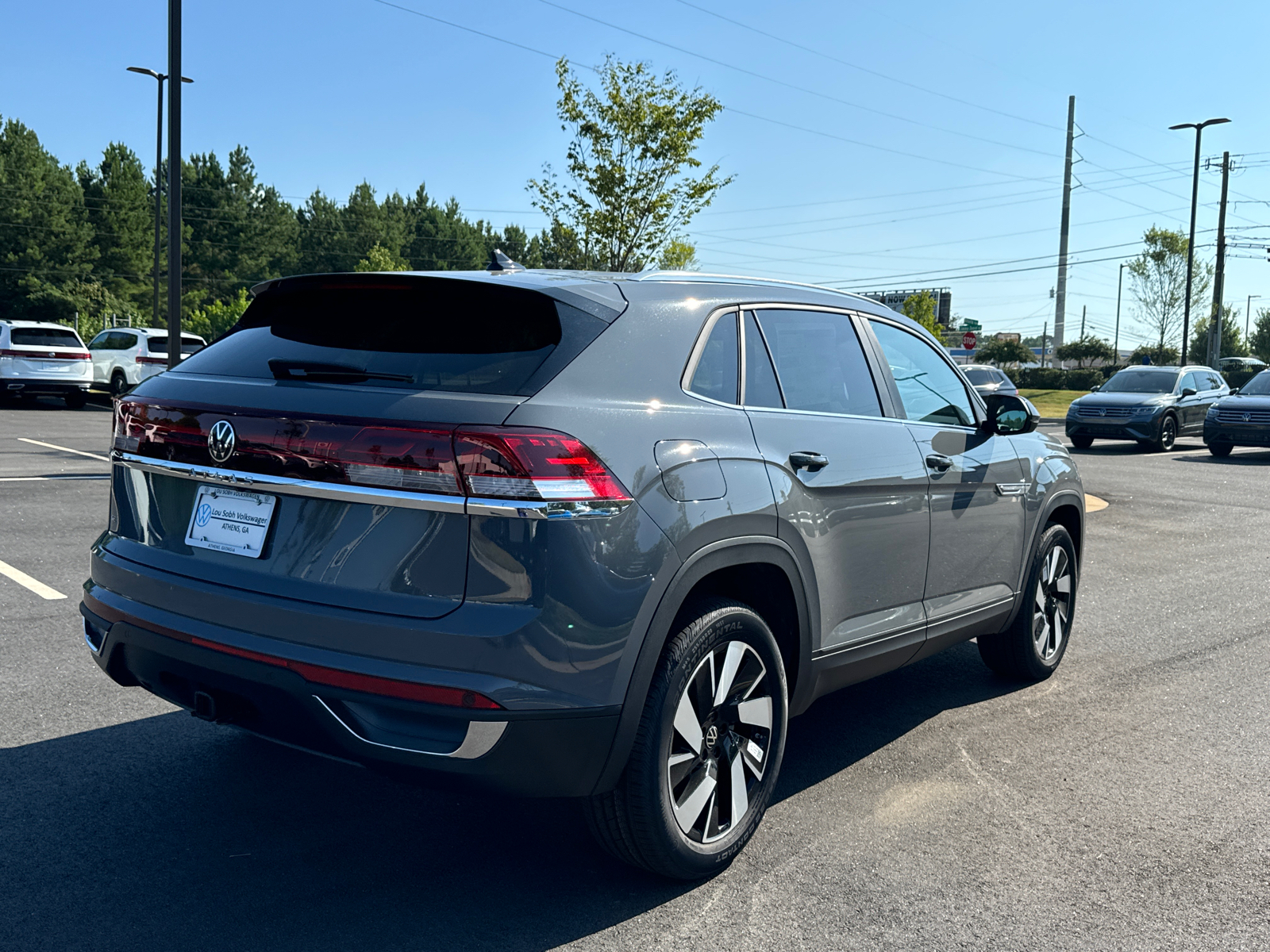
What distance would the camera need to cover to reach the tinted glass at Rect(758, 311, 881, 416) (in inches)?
148

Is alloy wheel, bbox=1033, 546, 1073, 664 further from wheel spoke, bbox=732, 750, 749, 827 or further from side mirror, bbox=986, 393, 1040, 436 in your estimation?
wheel spoke, bbox=732, 750, 749, 827

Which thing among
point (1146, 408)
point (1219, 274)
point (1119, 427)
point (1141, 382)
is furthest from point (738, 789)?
point (1219, 274)

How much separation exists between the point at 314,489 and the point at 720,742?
4.57ft

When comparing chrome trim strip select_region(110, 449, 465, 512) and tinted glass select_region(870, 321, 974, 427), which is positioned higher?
tinted glass select_region(870, 321, 974, 427)

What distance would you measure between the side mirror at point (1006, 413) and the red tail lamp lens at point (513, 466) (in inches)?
106

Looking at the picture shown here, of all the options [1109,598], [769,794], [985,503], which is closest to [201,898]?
[769,794]

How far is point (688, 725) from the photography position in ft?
10.4

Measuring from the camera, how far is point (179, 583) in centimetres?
310

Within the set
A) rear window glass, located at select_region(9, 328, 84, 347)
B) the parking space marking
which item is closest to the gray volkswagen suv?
the parking space marking

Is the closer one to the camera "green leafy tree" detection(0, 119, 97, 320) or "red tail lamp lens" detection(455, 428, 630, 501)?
"red tail lamp lens" detection(455, 428, 630, 501)

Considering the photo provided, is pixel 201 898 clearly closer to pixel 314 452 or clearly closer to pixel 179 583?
pixel 179 583

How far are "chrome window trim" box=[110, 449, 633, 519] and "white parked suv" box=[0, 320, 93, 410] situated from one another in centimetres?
2544

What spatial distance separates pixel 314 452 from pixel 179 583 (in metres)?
0.62

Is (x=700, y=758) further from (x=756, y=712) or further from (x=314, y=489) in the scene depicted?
(x=314, y=489)
